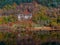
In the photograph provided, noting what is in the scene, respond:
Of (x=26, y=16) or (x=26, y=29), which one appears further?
(x=26, y=16)

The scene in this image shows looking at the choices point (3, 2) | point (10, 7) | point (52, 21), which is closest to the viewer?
point (52, 21)

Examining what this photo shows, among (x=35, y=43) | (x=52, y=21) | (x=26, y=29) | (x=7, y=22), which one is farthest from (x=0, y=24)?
(x=35, y=43)

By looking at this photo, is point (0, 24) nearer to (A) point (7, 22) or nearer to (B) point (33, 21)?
(A) point (7, 22)

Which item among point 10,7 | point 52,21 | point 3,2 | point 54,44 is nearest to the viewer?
point 54,44

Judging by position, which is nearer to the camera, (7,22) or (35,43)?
(35,43)

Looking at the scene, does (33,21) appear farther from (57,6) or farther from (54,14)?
(57,6)

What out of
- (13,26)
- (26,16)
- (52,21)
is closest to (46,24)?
(52,21)

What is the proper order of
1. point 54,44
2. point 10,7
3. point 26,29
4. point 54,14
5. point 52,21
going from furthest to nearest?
point 10,7 → point 54,14 → point 52,21 → point 26,29 → point 54,44

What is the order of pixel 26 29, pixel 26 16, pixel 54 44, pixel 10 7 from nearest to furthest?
pixel 54 44 < pixel 26 29 < pixel 26 16 < pixel 10 7
